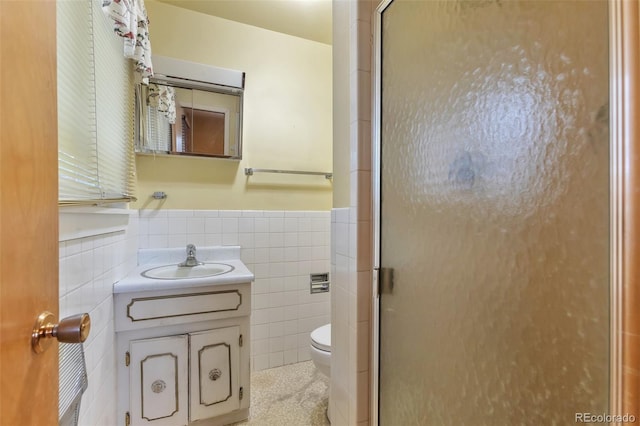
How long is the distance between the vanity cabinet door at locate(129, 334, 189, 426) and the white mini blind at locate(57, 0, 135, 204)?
29.6 inches

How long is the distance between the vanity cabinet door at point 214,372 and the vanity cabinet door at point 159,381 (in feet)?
0.14

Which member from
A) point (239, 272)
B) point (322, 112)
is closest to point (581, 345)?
point (239, 272)

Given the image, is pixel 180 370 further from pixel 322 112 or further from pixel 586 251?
pixel 322 112

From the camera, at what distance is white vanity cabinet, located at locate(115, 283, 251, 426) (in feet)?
4.38

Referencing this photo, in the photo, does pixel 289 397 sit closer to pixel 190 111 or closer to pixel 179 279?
pixel 179 279

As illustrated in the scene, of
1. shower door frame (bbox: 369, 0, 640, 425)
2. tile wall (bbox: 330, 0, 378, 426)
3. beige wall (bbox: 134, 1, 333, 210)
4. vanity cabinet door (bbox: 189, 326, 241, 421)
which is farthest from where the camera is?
beige wall (bbox: 134, 1, 333, 210)

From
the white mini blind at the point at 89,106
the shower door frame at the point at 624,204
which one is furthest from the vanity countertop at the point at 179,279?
the shower door frame at the point at 624,204

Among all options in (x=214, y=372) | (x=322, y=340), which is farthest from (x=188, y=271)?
(x=322, y=340)

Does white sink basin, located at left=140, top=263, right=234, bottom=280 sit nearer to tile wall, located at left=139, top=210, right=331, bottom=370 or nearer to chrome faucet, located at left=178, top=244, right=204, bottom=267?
chrome faucet, located at left=178, top=244, right=204, bottom=267

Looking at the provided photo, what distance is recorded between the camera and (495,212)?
61 cm

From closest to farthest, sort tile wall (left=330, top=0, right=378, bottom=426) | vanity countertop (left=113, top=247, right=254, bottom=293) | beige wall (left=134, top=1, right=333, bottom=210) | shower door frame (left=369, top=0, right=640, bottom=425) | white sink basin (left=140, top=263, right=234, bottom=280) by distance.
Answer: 1. shower door frame (left=369, top=0, right=640, bottom=425)
2. tile wall (left=330, top=0, right=378, bottom=426)
3. vanity countertop (left=113, top=247, right=254, bottom=293)
4. white sink basin (left=140, top=263, right=234, bottom=280)
5. beige wall (left=134, top=1, right=333, bottom=210)

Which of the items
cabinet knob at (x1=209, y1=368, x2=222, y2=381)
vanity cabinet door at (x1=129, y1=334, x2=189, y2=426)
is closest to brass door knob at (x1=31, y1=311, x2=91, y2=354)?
vanity cabinet door at (x1=129, y1=334, x2=189, y2=426)

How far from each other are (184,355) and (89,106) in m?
1.20

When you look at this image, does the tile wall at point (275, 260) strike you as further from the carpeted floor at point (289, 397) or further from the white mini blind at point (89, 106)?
the white mini blind at point (89, 106)
